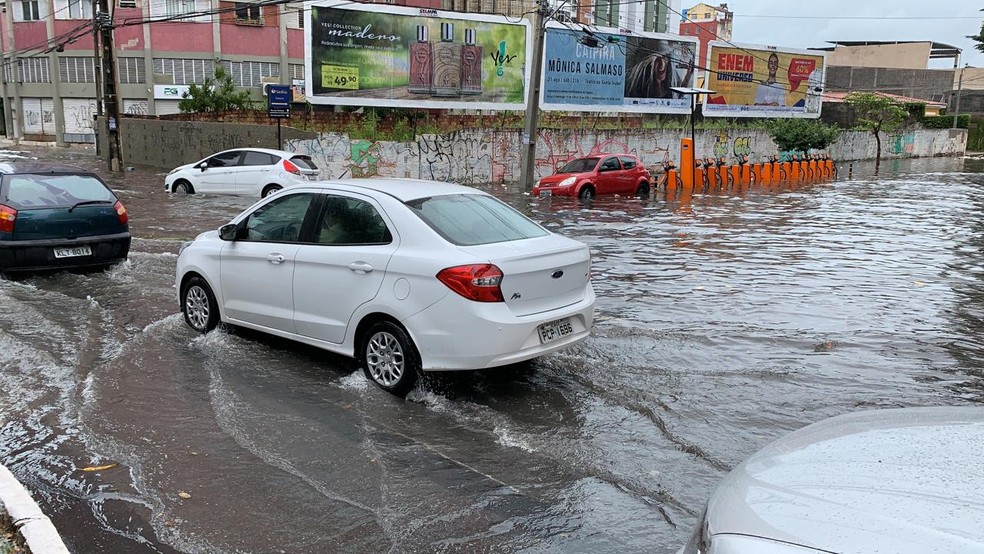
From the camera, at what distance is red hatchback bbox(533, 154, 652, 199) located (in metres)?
23.4

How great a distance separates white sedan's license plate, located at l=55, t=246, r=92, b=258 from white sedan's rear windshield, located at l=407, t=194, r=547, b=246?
609 centimetres

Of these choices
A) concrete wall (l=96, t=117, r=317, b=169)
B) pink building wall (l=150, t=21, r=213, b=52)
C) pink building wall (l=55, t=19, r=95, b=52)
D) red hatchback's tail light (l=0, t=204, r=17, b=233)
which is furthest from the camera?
pink building wall (l=55, t=19, r=95, b=52)


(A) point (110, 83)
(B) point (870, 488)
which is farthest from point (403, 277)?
(A) point (110, 83)

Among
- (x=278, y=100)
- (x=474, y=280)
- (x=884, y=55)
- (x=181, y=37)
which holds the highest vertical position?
(x=884, y=55)

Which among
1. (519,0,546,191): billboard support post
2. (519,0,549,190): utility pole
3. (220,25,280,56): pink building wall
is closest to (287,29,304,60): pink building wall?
(220,25,280,56): pink building wall

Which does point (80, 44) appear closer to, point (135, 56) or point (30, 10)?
point (135, 56)

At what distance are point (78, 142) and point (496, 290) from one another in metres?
53.8

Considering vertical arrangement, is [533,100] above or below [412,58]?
below

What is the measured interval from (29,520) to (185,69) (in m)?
51.6

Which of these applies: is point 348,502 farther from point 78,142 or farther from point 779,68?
point 78,142

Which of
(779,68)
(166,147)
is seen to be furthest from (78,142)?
(779,68)

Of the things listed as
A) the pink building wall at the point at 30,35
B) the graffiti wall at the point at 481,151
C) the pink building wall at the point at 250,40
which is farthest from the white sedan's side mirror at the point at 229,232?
the pink building wall at the point at 30,35

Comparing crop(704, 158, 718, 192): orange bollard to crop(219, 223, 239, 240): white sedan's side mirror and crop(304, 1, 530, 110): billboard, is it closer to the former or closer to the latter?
crop(304, 1, 530, 110): billboard

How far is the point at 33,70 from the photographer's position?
173 feet
